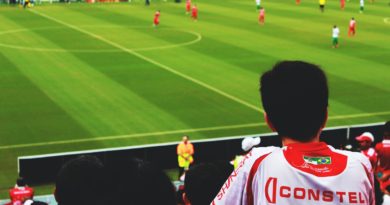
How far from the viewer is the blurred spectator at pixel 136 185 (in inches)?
127

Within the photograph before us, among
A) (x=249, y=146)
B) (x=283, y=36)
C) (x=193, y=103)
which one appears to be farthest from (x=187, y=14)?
(x=249, y=146)

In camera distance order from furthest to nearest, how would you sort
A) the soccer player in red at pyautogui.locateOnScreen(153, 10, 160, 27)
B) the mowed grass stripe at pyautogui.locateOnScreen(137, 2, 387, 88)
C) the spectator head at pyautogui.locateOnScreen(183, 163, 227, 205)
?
the soccer player in red at pyautogui.locateOnScreen(153, 10, 160, 27) → the mowed grass stripe at pyautogui.locateOnScreen(137, 2, 387, 88) → the spectator head at pyautogui.locateOnScreen(183, 163, 227, 205)

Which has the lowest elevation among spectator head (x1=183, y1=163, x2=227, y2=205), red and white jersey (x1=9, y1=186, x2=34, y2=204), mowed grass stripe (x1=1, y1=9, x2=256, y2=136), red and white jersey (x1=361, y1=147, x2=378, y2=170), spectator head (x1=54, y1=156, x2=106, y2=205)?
mowed grass stripe (x1=1, y1=9, x2=256, y2=136)

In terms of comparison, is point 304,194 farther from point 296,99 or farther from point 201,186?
point 201,186

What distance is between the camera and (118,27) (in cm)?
4950

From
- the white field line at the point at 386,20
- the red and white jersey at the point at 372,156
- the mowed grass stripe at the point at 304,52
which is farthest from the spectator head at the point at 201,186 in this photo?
the white field line at the point at 386,20

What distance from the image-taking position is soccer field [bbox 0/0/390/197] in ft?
81.8

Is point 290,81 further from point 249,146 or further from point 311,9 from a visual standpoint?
point 311,9

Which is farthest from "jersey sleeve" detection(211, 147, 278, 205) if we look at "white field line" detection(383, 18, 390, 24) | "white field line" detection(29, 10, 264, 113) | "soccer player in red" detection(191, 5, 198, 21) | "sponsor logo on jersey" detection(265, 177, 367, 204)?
"white field line" detection(383, 18, 390, 24)

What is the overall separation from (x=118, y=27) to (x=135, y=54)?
1073 centimetres

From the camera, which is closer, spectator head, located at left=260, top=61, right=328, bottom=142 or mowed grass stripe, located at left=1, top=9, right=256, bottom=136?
spectator head, located at left=260, top=61, right=328, bottom=142

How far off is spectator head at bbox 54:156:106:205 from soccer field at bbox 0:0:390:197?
16294 mm

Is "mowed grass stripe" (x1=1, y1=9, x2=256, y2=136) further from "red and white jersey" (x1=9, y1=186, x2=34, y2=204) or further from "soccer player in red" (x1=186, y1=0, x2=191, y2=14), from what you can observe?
"soccer player in red" (x1=186, y1=0, x2=191, y2=14)

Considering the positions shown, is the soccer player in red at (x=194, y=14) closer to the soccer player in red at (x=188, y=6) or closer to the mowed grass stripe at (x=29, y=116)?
the soccer player in red at (x=188, y=6)
